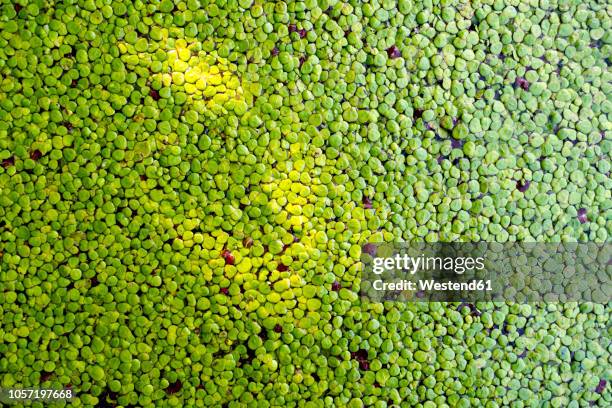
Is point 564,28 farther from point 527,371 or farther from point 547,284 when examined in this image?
point 527,371

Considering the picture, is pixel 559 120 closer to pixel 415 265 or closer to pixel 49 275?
pixel 415 265

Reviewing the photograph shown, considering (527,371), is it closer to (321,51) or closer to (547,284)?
(547,284)

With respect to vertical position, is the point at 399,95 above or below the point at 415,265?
above

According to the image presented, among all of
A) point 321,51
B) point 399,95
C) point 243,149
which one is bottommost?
point 243,149

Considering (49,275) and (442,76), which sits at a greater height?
(442,76)

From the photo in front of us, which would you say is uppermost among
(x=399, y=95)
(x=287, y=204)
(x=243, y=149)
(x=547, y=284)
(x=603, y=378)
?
(x=399, y=95)

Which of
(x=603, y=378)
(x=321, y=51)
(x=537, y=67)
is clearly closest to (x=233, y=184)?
(x=321, y=51)

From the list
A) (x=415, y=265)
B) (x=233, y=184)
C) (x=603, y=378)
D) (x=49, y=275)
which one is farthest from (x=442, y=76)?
(x=49, y=275)

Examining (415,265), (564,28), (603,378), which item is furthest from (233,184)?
(603,378)
